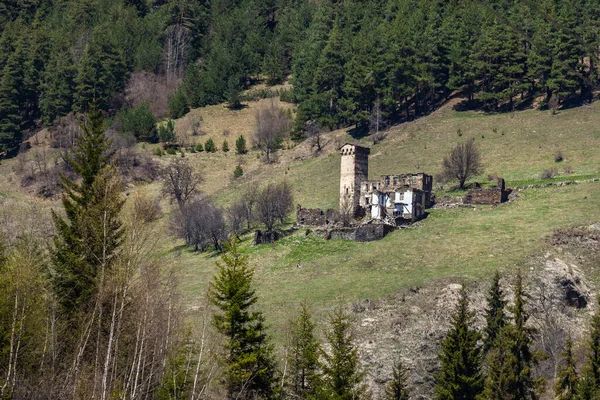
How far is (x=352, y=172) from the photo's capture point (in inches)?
2489

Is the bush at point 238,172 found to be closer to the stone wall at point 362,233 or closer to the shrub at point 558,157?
the stone wall at point 362,233

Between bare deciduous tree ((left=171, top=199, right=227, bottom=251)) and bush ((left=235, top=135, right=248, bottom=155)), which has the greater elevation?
bush ((left=235, top=135, right=248, bottom=155))

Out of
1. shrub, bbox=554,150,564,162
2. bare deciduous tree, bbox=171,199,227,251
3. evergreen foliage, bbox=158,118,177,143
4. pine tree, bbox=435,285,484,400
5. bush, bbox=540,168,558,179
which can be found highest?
evergreen foliage, bbox=158,118,177,143

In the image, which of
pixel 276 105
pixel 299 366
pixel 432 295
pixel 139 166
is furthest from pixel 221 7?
pixel 299 366

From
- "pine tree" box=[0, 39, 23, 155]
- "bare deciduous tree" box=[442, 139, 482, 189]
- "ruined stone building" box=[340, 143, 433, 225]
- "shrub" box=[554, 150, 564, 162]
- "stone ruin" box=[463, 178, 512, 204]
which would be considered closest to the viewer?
"ruined stone building" box=[340, 143, 433, 225]

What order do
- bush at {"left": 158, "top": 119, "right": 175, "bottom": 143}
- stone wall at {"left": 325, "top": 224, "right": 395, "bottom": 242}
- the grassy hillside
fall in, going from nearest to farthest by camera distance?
1. the grassy hillside
2. stone wall at {"left": 325, "top": 224, "right": 395, "bottom": 242}
3. bush at {"left": 158, "top": 119, "right": 175, "bottom": 143}

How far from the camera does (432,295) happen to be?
141 ft

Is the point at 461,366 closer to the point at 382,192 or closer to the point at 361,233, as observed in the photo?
the point at 361,233

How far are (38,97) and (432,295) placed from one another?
79.8 metres

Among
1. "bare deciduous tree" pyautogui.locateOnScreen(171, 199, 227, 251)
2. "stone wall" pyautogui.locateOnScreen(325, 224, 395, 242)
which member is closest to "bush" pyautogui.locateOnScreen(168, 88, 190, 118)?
"bare deciduous tree" pyautogui.locateOnScreen(171, 199, 227, 251)

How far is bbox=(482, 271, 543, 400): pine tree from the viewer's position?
31828mm

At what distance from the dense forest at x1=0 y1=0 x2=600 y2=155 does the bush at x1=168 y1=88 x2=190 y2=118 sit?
198 mm

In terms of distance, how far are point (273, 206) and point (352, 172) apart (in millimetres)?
7599

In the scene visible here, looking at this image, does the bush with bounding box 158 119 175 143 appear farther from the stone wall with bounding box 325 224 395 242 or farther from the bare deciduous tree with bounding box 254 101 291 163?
the stone wall with bounding box 325 224 395 242
